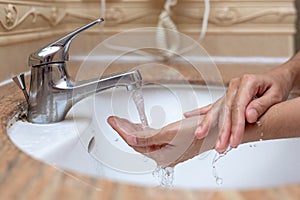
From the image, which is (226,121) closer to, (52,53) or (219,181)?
(219,181)

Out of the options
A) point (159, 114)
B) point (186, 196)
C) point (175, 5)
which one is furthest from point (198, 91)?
point (186, 196)

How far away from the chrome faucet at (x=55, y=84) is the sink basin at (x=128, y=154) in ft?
0.08

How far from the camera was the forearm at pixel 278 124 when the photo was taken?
651 mm

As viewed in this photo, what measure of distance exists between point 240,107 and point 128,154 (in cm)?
21

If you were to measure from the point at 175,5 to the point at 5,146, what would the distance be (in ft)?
2.74

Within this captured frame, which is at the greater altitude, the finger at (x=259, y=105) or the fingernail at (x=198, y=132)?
the finger at (x=259, y=105)

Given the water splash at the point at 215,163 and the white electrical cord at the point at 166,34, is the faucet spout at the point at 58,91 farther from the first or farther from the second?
the white electrical cord at the point at 166,34

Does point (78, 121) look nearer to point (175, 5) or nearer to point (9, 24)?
point (9, 24)

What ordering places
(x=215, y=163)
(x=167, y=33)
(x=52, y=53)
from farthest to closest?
1. (x=167, y=33)
2. (x=215, y=163)
3. (x=52, y=53)

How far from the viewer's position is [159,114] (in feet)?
2.85

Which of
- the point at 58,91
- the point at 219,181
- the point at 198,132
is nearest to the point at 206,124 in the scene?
the point at 198,132

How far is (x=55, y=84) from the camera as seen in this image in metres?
0.68

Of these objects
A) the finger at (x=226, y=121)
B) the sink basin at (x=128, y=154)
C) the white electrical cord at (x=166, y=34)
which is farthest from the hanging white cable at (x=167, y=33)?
the finger at (x=226, y=121)

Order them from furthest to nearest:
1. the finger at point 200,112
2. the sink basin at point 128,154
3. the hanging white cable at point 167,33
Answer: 1. the hanging white cable at point 167,33
2. the finger at point 200,112
3. the sink basin at point 128,154
